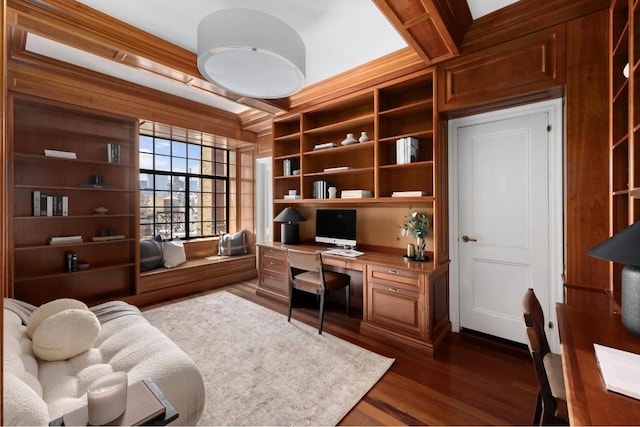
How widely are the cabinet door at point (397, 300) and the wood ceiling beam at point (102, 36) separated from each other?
2.69 m

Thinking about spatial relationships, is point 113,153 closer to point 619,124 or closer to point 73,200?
point 73,200

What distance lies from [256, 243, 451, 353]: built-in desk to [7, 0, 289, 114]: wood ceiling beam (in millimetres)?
2422

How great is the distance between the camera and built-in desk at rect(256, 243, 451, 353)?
254cm

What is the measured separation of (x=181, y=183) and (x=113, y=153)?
3.98ft

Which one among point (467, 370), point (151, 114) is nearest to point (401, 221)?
point (467, 370)

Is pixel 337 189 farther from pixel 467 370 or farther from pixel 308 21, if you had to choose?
pixel 467 370

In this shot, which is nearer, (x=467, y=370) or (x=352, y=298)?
(x=467, y=370)

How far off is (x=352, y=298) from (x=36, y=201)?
371 centimetres

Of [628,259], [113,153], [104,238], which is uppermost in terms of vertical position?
[113,153]

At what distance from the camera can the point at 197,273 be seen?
4305 millimetres

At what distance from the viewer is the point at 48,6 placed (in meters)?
1.96

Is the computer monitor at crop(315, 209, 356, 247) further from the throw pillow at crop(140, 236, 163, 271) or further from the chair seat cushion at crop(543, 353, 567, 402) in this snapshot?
the throw pillow at crop(140, 236, 163, 271)

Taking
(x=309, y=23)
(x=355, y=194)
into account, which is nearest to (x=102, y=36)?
(x=309, y=23)

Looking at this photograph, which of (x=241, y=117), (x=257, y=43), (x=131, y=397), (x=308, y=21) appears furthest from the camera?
(x=241, y=117)
